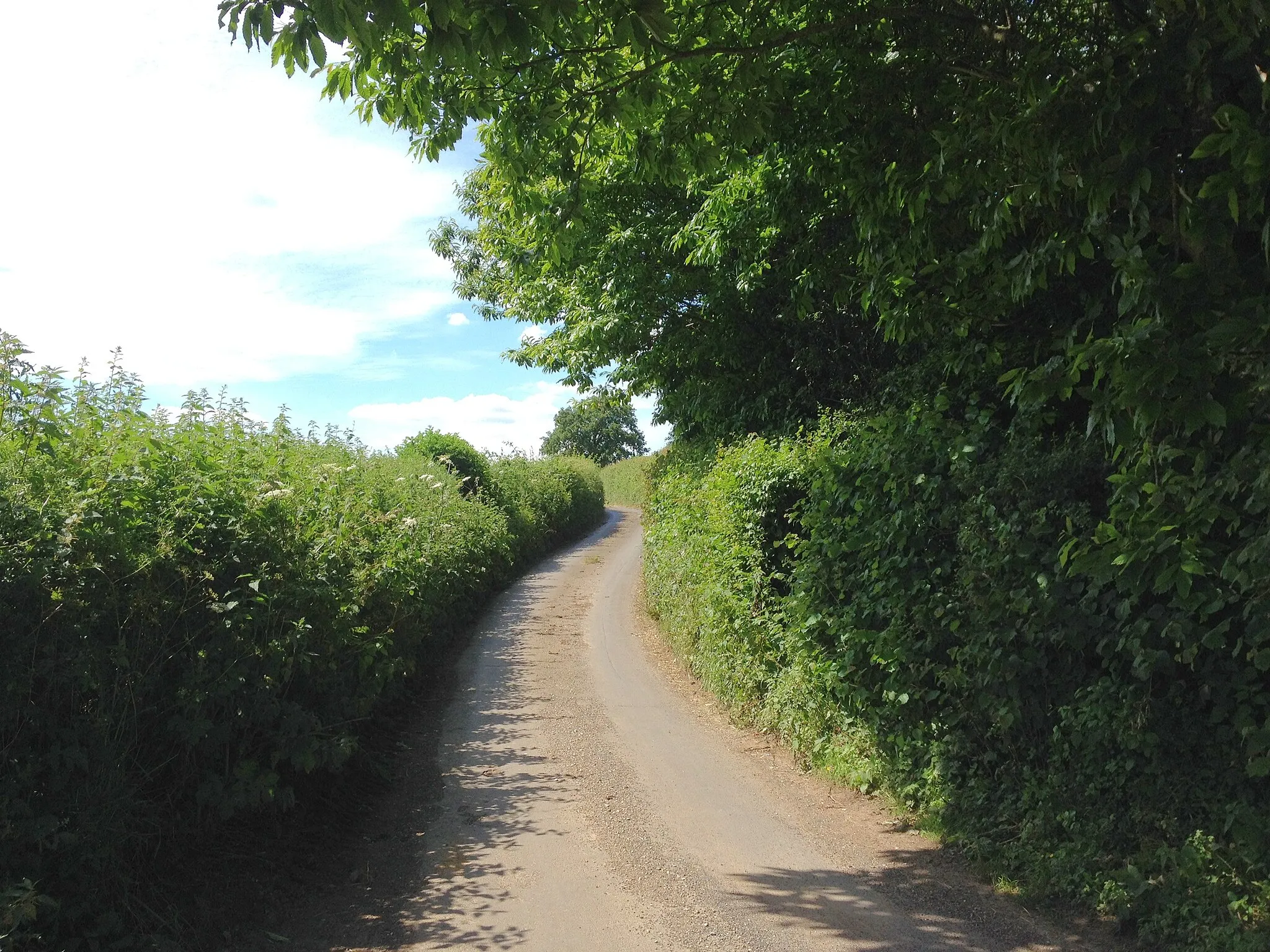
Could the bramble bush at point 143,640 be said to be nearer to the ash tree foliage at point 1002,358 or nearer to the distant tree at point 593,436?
the ash tree foliage at point 1002,358

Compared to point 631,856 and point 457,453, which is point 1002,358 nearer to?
point 631,856

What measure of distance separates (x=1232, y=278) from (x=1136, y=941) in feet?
11.6

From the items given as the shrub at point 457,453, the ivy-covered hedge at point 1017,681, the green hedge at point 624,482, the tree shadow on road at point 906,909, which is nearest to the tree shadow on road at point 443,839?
the tree shadow on road at point 906,909

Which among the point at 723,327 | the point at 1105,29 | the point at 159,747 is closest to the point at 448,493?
the point at 723,327

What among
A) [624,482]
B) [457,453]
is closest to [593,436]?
[624,482]

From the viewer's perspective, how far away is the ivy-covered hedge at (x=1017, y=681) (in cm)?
455

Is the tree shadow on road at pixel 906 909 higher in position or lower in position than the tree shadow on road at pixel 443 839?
lower

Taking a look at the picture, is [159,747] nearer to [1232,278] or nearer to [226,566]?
[226,566]

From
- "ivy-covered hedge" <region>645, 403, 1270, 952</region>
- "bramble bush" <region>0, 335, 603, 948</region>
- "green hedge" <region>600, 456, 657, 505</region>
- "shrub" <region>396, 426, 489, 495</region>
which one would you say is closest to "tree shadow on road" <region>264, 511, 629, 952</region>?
"bramble bush" <region>0, 335, 603, 948</region>

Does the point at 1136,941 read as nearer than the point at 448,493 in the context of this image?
Yes

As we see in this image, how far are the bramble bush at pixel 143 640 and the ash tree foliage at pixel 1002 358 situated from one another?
2498 millimetres

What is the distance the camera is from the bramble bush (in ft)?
13.4

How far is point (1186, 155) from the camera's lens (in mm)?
4949

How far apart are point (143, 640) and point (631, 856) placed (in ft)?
11.5
